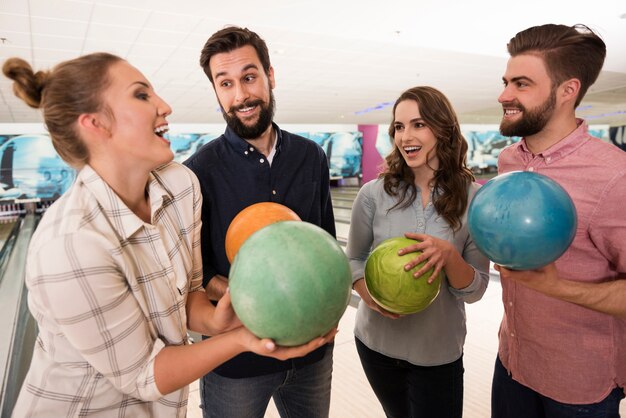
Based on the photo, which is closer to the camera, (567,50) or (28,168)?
(567,50)

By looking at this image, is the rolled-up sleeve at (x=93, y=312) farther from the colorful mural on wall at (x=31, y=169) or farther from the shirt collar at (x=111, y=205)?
the colorful mural on wall at (x=31, y=169)

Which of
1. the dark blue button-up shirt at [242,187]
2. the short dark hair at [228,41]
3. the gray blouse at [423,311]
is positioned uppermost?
the short dark hair at [228,41]

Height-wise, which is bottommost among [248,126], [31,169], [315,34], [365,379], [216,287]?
[31,169]

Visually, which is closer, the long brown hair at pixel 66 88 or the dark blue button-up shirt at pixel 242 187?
the long brown hair at pixel 66 88

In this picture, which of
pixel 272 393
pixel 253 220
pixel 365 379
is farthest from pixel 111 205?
pixel 365 379

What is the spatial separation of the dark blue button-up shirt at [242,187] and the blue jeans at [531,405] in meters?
0.62

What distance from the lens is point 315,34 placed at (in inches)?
173

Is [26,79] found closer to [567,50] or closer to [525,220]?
[525,220]

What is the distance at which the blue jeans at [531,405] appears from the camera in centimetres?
120

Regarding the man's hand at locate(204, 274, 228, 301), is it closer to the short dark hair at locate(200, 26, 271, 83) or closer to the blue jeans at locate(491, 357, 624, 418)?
the short dark hair at locate(200, 26, 271, 83)

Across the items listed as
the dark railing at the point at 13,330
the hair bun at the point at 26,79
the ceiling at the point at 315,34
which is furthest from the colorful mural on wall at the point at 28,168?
the hair bun at the point at 26,79

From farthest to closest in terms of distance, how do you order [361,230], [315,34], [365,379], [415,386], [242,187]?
[315,34], [365,379], [361,230], [415,386], [242,187]

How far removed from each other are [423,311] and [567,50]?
0.91m

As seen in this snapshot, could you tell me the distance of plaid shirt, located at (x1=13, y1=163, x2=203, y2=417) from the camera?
2.74 ft
